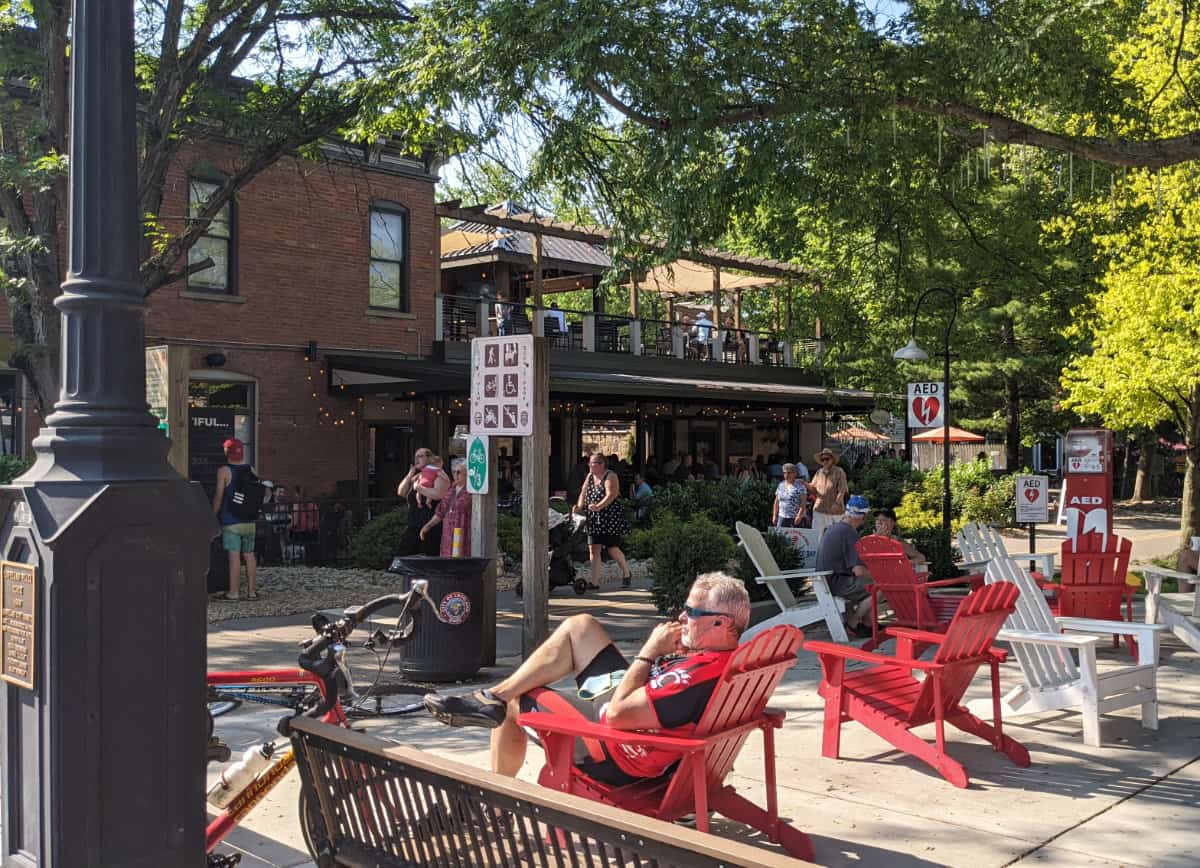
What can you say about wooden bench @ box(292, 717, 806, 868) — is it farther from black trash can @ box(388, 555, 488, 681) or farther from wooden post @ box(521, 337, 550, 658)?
wooden post @ box(521, 337, 550, 658)

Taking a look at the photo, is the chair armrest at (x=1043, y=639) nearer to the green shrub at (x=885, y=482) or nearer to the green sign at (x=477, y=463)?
the green sign at (x=477, y=463)

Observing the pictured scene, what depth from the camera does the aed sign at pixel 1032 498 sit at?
13.5 metres

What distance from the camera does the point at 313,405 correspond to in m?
20.6

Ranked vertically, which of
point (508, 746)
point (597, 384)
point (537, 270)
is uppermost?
point (537, 270)

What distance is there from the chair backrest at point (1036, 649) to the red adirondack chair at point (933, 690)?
19.8 inches

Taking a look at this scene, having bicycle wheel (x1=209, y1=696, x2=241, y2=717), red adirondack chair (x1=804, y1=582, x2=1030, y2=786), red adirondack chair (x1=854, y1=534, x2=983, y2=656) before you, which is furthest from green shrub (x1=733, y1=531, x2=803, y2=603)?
bicycle wheel (x1=209, y1=696, x2=241, y2=717)

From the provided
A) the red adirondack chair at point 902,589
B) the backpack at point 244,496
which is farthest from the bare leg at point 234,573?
the red adirondack chair at point 902,589

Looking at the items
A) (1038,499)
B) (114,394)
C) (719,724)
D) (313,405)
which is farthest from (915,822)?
(313,405)

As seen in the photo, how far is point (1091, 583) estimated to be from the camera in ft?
32.0

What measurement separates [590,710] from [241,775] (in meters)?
1.45

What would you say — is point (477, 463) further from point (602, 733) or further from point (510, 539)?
point (510, 539)

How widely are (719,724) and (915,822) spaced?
136 centimetres

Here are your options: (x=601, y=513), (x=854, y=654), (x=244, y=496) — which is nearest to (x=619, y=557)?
(x=601, y=513)

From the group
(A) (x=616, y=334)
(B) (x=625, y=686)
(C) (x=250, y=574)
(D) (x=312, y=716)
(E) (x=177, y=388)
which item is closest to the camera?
(D) (x=312, y=716)
